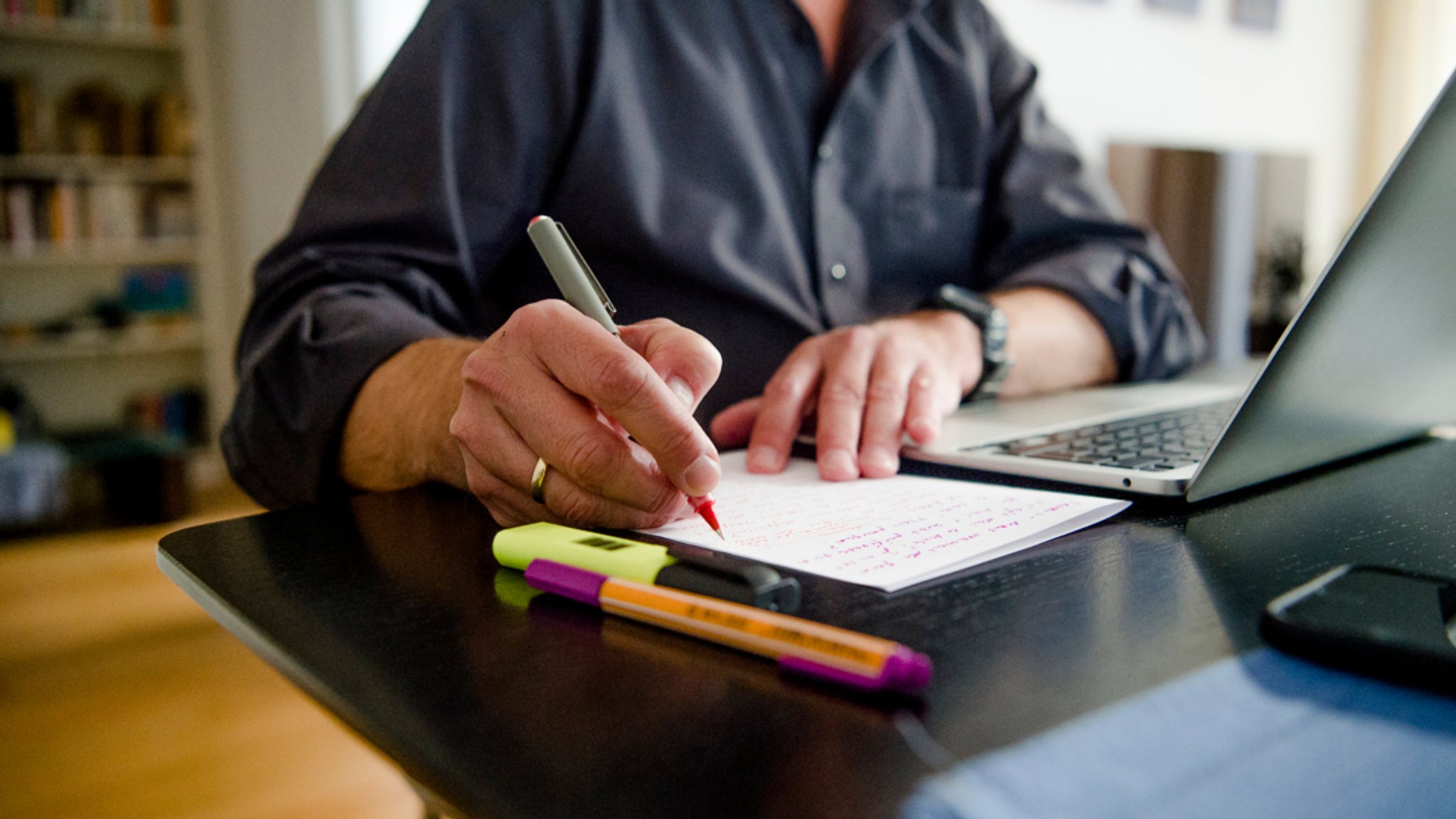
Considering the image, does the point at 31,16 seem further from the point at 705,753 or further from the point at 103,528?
the point at 705,753

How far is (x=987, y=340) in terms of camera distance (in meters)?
0.75

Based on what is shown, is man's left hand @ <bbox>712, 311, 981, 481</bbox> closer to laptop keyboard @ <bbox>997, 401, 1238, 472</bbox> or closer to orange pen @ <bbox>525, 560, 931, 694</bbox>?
laptop keyboard @ <bbox>997, 401, 1238, 472</bbox>

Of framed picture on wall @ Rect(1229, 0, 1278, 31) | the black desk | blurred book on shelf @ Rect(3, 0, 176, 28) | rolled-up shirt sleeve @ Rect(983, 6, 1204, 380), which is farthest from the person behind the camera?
framed picture on wall @ Rect(1229, 0, 1278, 31)

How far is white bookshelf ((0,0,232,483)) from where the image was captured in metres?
2.95

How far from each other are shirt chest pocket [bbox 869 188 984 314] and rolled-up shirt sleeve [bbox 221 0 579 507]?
0.32 meters

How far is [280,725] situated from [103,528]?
1.48 m

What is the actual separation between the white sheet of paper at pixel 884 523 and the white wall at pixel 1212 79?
238 cm

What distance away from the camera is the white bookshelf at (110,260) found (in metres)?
2.95

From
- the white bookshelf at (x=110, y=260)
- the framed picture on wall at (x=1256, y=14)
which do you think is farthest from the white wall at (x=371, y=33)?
the framed picture on wall at (x=1256, y=14)

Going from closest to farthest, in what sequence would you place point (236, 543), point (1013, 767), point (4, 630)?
1. point (1013, 767)
2. point (236, 543)
3. point (4, 630)

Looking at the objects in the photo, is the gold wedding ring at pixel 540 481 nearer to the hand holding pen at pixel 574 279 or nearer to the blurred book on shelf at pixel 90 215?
the hand holding pen at pixel 574 279

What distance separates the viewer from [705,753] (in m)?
0.22

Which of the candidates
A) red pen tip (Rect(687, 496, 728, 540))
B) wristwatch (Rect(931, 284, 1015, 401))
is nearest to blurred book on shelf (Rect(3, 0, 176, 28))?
wristwatch (Rect(931, 284, 1015, 401))

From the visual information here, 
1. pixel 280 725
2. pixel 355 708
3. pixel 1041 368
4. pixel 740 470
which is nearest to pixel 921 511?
pixel 740 470
